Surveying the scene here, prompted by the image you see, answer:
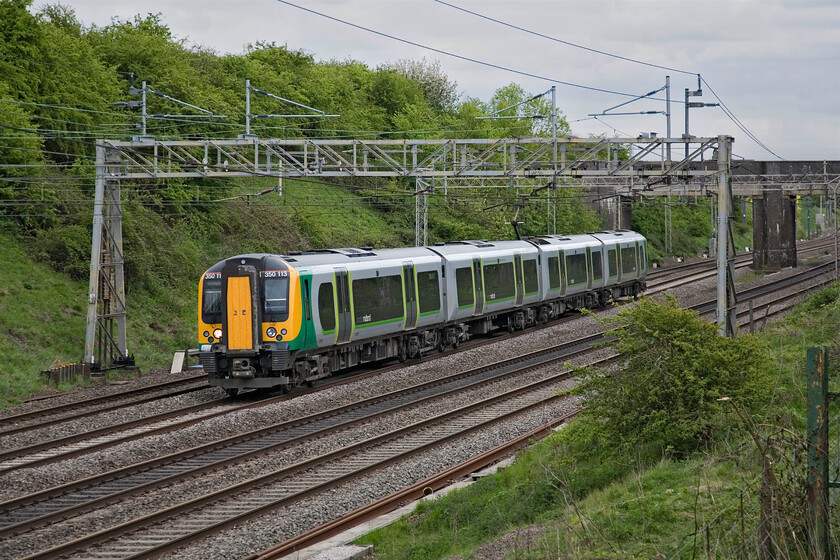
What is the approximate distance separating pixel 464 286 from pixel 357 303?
20.2 feet

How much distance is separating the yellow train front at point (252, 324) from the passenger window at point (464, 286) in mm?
8182

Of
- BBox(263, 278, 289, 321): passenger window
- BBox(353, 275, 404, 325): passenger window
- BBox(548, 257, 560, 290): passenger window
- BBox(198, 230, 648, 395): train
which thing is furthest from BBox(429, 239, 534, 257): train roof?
BBox(263, 278, 289, 321): passenger window

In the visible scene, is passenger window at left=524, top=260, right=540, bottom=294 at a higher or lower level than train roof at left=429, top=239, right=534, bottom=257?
lower

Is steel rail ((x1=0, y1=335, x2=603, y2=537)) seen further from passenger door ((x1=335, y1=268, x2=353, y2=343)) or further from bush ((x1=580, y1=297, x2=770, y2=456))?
bush ((x1=580, y1=297, x2=770, y2=456))

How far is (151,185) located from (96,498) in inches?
906

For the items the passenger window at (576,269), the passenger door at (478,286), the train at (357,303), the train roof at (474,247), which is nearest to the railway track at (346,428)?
the train at (357,303)

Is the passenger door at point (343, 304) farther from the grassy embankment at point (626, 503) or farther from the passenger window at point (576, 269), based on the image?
the passenger window at point (576, 269)

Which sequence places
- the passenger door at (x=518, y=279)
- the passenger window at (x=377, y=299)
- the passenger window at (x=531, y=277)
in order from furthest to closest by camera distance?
the passenger window at (x=531, y=277) → the passenger door at (x=518, y=279) → the passenger window at (x=377, y=299)

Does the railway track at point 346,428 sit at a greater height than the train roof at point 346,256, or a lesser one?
lesser

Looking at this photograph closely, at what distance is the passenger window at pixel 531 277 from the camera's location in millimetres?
31666

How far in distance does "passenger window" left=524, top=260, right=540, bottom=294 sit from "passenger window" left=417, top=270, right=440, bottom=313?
6.18 m

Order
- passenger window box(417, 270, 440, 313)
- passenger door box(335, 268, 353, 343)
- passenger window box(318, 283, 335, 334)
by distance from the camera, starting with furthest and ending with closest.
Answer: passenger window box(417, 270, 440, 313) → passenger door box(335, 268, 353, 343) → passenger window box(318, 283, 335, 334)

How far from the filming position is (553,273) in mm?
33656

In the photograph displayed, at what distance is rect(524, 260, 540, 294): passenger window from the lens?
3167 cm
